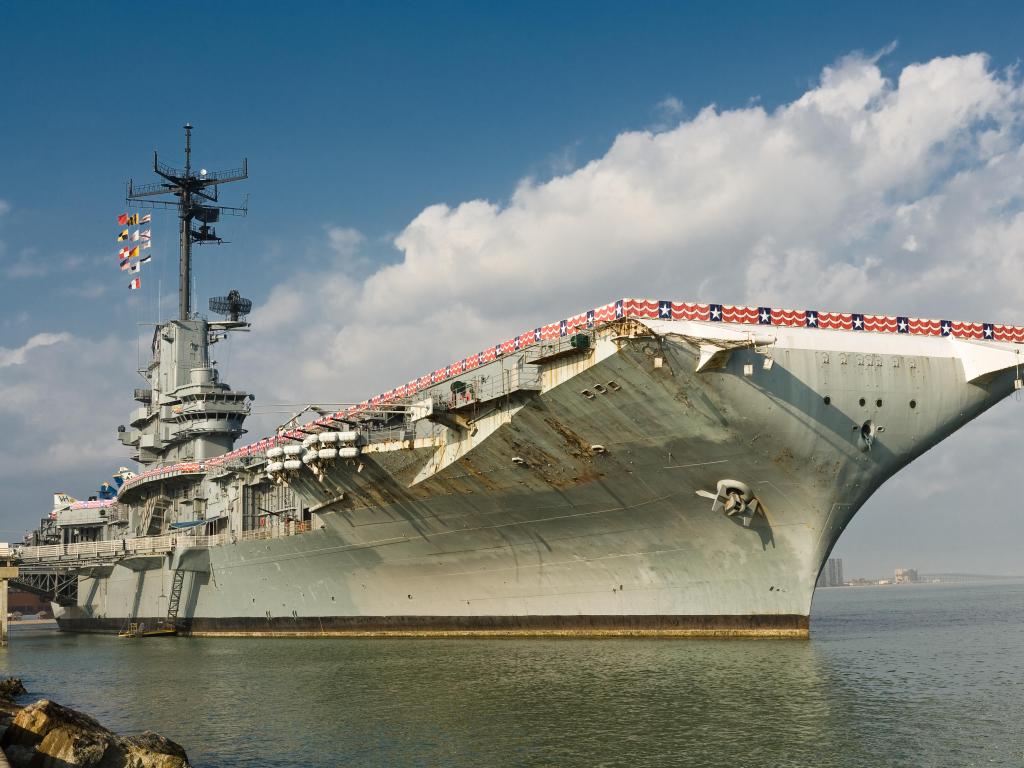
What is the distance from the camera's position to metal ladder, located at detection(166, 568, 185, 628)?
35.3 metres

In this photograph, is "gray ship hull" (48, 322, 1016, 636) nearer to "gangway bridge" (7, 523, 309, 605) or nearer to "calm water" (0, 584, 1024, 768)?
"calm water" (0, 584, 1024, 768)

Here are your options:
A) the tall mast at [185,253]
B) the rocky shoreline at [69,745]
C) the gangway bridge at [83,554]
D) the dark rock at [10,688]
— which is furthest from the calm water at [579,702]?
the tall mast at [185,253]

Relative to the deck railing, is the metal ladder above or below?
below

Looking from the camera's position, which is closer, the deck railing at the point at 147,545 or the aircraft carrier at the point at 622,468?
the aircraft carrier at the point at 622,468

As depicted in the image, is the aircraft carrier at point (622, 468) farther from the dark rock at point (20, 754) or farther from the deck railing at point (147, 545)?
the dark rock at point (20, 754)

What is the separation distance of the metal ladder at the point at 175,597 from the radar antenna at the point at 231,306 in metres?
11.8

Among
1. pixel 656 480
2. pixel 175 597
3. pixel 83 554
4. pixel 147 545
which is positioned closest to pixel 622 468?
pixel 656 480

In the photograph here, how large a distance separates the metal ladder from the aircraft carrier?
629 cm

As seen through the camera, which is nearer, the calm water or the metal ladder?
the calm water

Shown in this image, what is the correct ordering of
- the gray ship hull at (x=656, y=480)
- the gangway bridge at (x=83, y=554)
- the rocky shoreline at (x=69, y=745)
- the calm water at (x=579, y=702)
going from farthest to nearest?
1. the gangway bridge at (x=83, y=554)
2. the gray ship hull at (x=656, y=480)
3. the calm water at (x=579, y=702)
4. the rocky shoreline at (x=69, y=745)

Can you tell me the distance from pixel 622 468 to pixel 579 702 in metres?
6.86

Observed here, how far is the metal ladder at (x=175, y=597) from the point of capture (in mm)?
35344

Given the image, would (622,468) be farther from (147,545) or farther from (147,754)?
(147,545)

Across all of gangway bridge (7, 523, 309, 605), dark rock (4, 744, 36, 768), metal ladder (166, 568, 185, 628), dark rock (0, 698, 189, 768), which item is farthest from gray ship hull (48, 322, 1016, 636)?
dark rock (4, 744, 36, 768)
